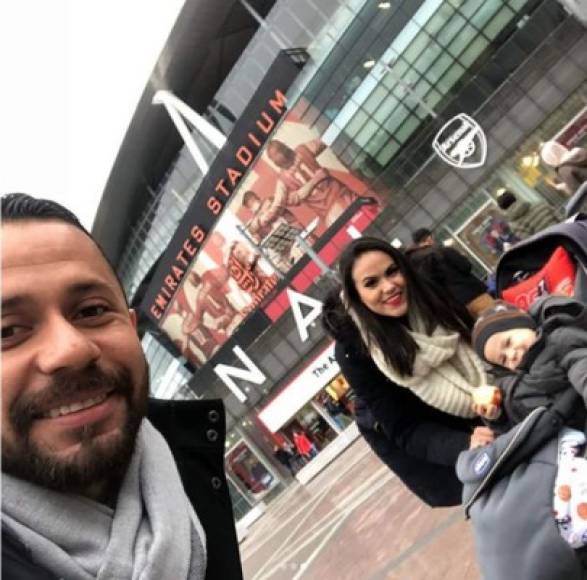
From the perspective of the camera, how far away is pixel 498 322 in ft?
8.05

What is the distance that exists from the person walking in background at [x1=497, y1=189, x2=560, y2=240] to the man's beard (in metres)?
15.8

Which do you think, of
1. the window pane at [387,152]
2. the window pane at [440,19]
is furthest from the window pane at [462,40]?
the window pane at [387,152]

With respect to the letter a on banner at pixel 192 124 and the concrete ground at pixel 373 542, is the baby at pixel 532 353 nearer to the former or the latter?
the concrete ground at pixel 373 542

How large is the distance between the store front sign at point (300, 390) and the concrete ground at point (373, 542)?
43.4ft

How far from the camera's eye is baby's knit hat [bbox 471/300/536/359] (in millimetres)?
2414

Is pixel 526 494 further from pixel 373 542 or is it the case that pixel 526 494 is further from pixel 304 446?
pixel 304 446

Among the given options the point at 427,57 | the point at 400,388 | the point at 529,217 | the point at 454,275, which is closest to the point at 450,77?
the point at 427,57

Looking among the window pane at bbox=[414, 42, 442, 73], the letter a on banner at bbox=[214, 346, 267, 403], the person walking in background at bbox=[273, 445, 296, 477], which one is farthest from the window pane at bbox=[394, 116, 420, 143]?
the person walking in background at bbox=[273, 445, 296, 477]

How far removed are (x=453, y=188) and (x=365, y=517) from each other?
16069 millimetres

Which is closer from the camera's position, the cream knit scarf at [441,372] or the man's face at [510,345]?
the man's face at [510,345]

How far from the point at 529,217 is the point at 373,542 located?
13.1 meters

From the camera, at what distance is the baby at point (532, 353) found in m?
2.08

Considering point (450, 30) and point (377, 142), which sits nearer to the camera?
point (450, 30)

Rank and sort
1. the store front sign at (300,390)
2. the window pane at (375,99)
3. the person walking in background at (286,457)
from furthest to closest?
1. the person walking in background at (286,457)
2. the store front sign at (300,390)
3. the window pane at (375,99)
